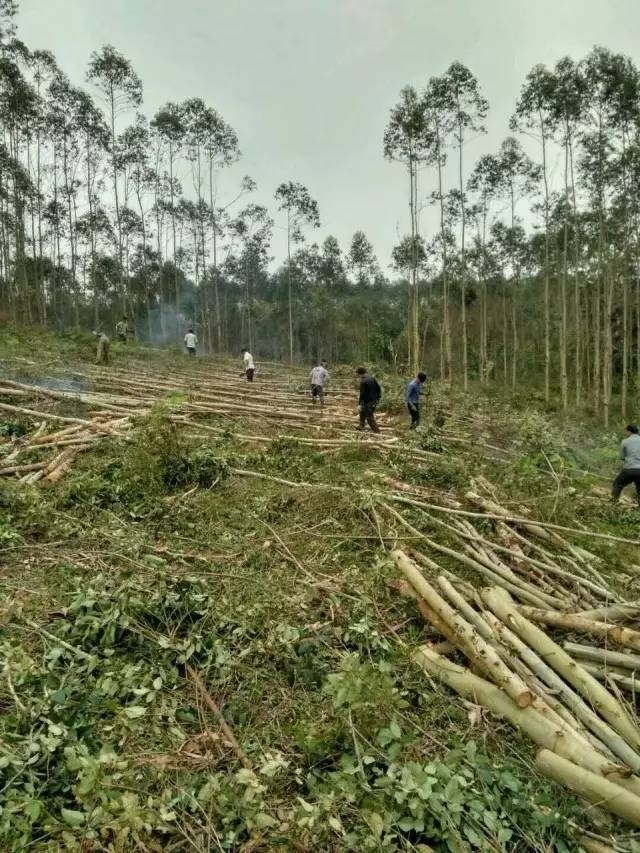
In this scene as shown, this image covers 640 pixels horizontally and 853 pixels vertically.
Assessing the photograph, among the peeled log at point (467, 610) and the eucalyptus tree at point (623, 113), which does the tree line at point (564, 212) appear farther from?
the peeled log at point (467, 610)

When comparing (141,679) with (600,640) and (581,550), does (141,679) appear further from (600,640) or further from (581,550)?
(581,550)

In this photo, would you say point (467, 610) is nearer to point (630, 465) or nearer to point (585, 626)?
point (585, 626)

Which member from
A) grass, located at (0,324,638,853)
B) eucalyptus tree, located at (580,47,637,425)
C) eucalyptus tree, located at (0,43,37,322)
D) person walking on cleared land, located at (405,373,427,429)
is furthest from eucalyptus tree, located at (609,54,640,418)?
eucalyptus tree, located at (0,43,37,322)

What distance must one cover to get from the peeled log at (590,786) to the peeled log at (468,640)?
0.95 feet

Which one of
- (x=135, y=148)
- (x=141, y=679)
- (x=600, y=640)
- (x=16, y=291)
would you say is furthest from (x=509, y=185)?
(x=16, y=291)

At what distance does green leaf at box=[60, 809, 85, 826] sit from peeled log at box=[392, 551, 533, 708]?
221cm

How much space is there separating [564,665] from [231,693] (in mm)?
2035

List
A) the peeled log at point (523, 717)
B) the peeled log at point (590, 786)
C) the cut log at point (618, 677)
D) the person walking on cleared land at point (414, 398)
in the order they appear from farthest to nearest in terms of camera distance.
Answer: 1. the person walking on cleared land at point (414, 398)
2. the cut log at point (618, 677)
3. the peeled log at point (523, 717)
4. the peeled log at point (590, 786)

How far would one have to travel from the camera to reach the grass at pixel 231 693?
7.05ft

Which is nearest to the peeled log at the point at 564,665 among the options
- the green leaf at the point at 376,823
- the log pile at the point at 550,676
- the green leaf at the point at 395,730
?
the log pile at the point at 550,676

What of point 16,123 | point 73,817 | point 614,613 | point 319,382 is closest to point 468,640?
point 614,613

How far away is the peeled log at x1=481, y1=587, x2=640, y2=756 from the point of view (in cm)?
270

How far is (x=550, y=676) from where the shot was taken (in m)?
2.96

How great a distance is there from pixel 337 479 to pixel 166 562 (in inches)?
112
